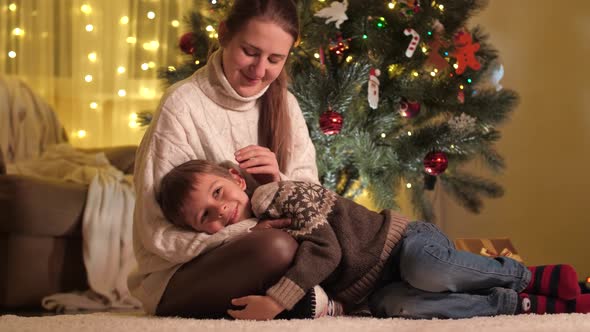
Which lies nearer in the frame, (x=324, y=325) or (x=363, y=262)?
(x=324, y=325)

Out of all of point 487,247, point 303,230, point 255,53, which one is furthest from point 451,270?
point 487,247

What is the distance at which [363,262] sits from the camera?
1.44 meters

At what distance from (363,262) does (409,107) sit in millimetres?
1110

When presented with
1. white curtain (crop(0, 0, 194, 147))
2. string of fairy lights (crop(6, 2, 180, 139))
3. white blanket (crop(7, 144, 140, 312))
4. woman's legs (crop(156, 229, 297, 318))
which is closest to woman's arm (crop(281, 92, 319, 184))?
woman's legs (crop(156, 229, 297, 318))

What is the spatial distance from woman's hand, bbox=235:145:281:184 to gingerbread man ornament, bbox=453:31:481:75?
3.46ft

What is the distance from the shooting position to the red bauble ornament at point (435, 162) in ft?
7.91

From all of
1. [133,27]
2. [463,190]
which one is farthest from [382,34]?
[133,27]

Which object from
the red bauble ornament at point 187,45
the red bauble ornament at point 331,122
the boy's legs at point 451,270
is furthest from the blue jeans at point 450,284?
the red bauble ornament at point 187,45

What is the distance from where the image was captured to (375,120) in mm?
2477

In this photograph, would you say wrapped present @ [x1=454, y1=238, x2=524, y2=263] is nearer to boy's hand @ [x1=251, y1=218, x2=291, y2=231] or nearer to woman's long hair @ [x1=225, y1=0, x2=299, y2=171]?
woman's long hair @ [x1=225, y1=0, x2=299, y2=171]

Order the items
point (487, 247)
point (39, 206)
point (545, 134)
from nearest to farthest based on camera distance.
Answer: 1. point (487, 247)
2. point (39, 206)
3. point (545, 134)

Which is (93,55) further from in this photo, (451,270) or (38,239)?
(451,270)

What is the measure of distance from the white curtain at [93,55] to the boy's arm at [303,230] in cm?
237

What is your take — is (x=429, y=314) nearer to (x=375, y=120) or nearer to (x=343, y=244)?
(x=343, y=244)
